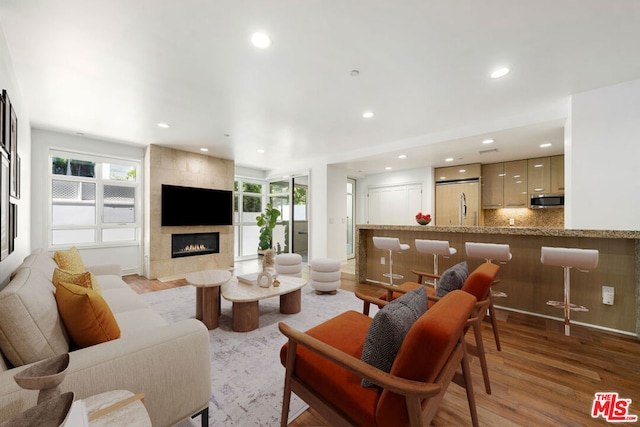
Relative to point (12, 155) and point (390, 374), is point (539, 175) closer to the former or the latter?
point (390, 374)

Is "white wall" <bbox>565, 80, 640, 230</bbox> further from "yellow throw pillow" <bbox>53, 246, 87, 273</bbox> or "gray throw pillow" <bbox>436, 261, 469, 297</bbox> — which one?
"yellow throw pillow" <bbox>53, 246, 87, 273</bbox>

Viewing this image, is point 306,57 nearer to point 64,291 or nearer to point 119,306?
point 64,291

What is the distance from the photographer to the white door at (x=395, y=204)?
6641 millimetres

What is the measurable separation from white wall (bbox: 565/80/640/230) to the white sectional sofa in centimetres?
407

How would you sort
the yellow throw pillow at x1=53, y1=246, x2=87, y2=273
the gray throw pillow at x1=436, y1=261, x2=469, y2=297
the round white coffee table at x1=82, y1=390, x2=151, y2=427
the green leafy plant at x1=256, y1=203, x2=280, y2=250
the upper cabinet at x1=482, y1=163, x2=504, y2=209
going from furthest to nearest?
the upper cabinet at x1=482, y1=163, x2=504, y2=209 → the green leafy plant at x1=256, y1=203, x2=280, y2=250 → the yellow throw pillow at x1=53, y1=246, x2=87, y2=273 → the gray throw pillow at x1=436, y1=261, x2=469, y2=297 → the round white coffee table at x1=82, y1=390, x2=151, y2=427

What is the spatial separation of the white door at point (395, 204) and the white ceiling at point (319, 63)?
2554 mm

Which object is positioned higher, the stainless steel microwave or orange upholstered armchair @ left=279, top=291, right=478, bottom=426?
the stainless steel microwave

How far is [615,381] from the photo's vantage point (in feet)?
6.14

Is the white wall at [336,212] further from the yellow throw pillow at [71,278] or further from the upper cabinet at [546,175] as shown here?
the yellow throw pillow at [71,278]

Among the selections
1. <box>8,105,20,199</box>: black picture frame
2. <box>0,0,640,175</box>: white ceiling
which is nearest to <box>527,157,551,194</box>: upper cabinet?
<box>0,0,640,175</box>: white ceiling

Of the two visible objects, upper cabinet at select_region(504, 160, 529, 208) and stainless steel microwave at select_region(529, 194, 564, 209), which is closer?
stainless steel microwave at select_region(529, 194, 564, 209)

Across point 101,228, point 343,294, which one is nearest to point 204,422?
point 343,294

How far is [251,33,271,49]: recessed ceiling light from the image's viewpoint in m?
2.01

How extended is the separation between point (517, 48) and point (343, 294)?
3387 mm
